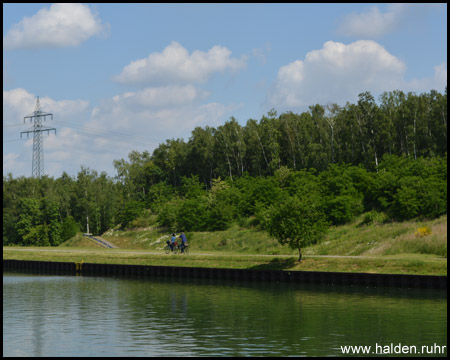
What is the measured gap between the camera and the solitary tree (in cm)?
6372

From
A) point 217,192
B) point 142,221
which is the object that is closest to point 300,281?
point 217,192

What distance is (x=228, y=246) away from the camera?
92.8m

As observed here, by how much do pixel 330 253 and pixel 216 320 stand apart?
36665 millimetres

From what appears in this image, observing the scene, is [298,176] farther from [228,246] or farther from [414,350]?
[414,350]

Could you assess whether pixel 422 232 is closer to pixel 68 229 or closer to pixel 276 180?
pixel 276 180

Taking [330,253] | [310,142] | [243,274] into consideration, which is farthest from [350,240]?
[310,142]

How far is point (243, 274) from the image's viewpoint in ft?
215

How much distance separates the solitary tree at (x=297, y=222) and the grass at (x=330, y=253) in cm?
A: 252

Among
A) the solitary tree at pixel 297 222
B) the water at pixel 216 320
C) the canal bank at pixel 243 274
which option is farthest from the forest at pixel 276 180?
the water at pixel 216 320

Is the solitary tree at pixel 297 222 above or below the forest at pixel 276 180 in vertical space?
below

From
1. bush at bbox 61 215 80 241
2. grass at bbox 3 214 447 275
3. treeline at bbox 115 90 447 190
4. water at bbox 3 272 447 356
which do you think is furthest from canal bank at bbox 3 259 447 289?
treeline at bbox 115 90 447 190

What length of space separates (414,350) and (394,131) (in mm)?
86065

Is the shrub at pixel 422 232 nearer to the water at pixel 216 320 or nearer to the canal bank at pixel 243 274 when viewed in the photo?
the canal bank at pixel 243 274

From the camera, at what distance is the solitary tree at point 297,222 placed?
63719mm
